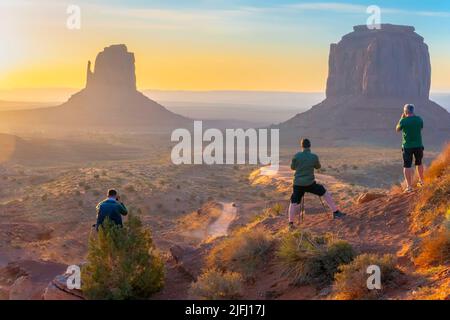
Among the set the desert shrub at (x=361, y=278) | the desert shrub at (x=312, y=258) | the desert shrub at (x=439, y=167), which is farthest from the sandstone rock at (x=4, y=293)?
the desert shrub at (x=439, y=167)

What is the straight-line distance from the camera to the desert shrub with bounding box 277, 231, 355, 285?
8.13 m

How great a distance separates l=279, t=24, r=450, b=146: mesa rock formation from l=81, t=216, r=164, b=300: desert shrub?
76945 mm

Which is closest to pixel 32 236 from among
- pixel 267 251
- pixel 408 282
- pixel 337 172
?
pixel 267 251

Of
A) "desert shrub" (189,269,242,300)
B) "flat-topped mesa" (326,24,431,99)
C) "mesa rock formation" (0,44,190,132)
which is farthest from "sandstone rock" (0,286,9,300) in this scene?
"mesa rock formation" (0,44,190,132)

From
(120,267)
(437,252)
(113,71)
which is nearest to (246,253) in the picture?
(120,267)

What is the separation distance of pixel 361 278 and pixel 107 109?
434 feet

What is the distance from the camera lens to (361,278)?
7.13 metres

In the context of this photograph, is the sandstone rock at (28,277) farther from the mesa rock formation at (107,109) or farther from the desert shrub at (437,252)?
the mesa rock formation at (107,109)

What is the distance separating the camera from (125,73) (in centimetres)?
14212

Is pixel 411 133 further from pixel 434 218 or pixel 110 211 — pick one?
pixel 110 211

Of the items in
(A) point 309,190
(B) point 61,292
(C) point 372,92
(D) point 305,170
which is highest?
(C) point 372,92

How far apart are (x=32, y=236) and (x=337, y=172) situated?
30.7 m

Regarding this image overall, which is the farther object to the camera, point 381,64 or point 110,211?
point 381,64

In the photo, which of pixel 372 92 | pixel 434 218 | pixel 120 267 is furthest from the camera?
pixel 372 92
